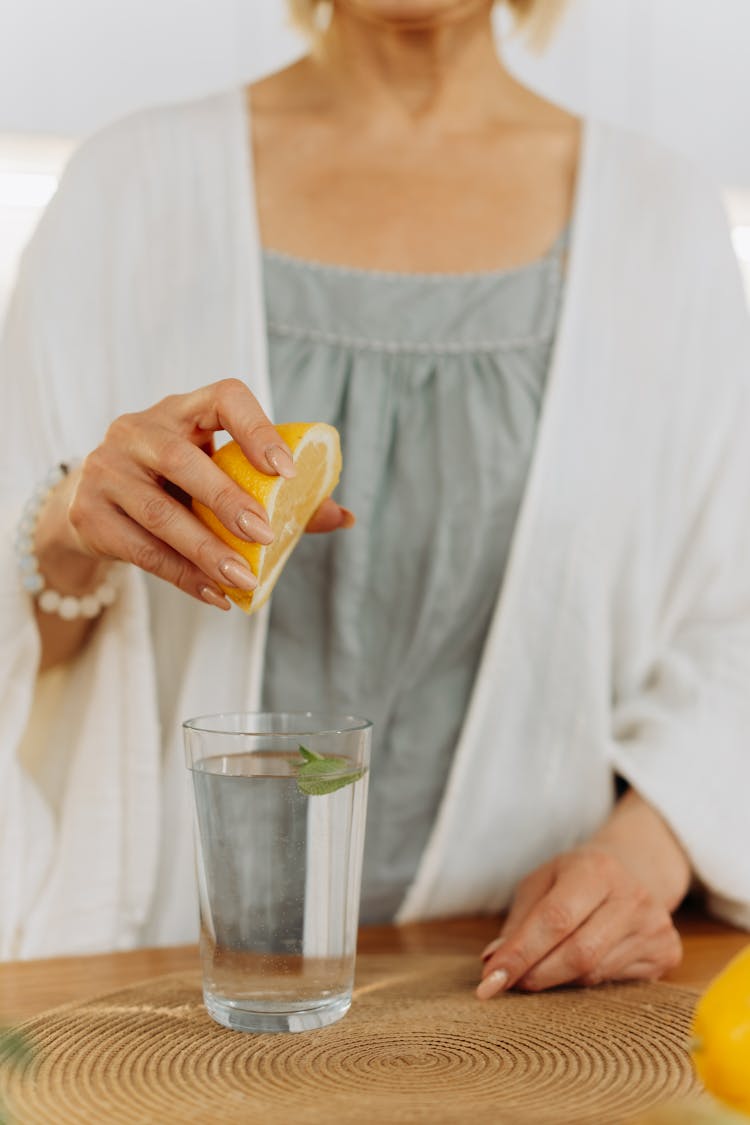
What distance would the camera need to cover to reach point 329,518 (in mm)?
781

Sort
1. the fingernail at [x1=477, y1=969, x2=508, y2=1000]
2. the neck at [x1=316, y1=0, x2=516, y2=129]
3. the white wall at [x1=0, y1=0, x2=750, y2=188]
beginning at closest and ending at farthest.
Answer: the fingernail at [x1=477, y1=969, x2=508, y2=1000] → the neck at [x1=316, y1=0, x2=516, y2=129] → the white wall at [x1=0, y1=0, x2=750, y2=188]

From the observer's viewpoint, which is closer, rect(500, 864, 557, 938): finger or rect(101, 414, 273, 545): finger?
rect(101, 414, 273, 545): finger

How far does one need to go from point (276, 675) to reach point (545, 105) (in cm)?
56

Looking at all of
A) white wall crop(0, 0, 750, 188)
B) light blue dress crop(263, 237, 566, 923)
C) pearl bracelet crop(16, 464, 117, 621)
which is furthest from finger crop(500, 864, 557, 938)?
white wall crop(0, 0, 750, 188)

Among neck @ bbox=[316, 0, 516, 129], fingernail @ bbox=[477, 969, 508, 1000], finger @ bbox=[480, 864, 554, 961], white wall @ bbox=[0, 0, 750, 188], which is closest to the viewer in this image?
fingernail @ bbox=[477, 969, 508, 1000]

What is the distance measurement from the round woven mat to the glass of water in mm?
20

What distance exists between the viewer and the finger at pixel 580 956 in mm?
677

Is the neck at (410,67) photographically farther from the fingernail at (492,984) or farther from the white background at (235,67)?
the fingernail at (492,984)

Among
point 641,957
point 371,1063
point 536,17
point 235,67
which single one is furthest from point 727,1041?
point 235,67

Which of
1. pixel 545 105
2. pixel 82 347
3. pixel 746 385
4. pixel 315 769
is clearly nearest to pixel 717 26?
pixel 545 105

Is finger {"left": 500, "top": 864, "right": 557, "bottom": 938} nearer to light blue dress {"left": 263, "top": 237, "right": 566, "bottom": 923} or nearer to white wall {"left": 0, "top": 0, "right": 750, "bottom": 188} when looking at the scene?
light blue dress {"left": 263, "top": 237, "right": 566, "bottom": 923}

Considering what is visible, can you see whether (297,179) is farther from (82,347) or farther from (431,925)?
(431,925)

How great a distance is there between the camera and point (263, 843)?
554 mm

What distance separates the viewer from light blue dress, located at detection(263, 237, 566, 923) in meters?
0.99
